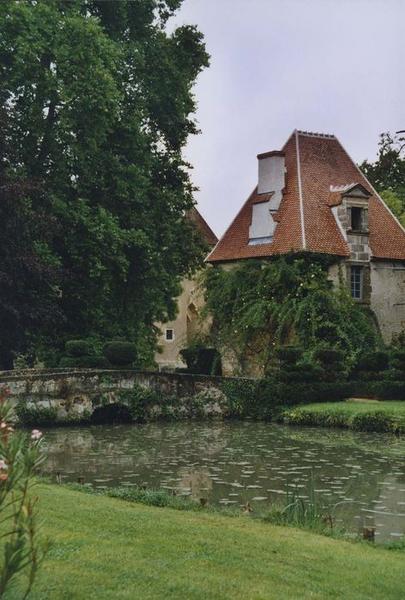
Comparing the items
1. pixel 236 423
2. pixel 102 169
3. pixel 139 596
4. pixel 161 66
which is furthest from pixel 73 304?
pixel 139 596

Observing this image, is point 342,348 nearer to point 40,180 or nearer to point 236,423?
point 236,423

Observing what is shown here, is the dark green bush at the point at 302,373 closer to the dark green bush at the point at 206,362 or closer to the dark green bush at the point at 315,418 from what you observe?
the dark green bush at the point at 315,418

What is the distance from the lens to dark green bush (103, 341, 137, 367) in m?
29.0

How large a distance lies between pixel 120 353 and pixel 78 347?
1398mm

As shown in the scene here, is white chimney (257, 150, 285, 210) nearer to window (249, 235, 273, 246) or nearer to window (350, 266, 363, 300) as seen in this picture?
window (249, 235, 273, 246)

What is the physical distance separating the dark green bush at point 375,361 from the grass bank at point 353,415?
1433 millimetres

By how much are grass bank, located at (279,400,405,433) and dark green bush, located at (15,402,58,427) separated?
7.13 meters

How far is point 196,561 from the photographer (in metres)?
7.43

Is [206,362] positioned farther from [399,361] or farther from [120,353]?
[399,361]

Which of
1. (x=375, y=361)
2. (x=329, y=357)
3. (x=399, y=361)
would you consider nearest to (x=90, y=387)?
(x=329, y=357)

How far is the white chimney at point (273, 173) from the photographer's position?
119ft

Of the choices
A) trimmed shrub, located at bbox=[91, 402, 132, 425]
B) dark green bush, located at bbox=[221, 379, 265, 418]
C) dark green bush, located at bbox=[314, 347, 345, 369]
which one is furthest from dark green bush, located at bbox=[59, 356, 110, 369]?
dark green bush, located at bbox=[314, 347, 345, 369]

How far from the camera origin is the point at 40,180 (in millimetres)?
28703

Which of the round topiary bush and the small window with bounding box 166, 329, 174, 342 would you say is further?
the small window with bounding box 166, 329, 174, 342
